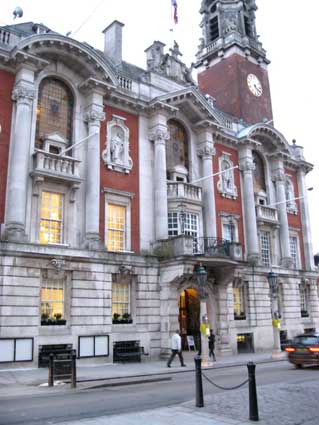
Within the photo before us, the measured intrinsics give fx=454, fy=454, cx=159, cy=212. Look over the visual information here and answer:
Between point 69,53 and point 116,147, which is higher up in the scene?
point 69,53

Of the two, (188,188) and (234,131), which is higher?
(234,131)

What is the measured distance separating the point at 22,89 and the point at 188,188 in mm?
11731

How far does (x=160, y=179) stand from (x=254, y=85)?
2012 cm

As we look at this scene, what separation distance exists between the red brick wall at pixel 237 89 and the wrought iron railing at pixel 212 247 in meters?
15.3

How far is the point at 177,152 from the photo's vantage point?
98.9 ft

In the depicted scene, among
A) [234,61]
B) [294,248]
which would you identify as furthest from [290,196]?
[234,61]

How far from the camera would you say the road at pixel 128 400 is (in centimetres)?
969

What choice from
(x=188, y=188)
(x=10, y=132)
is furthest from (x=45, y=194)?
(x=188, y=188)

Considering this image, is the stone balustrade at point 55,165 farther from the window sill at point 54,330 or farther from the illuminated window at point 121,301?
the window sill at point 54,330

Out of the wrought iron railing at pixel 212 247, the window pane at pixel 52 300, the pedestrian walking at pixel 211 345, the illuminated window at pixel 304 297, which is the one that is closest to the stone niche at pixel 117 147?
the wrought iron railing at pixel 212 247

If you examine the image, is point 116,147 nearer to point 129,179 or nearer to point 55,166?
point 129,179

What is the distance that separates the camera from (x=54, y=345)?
20.7 m

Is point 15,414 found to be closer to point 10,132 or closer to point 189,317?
point 10,132

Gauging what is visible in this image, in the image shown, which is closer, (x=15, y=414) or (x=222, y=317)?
(x=15, y=414)
